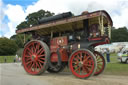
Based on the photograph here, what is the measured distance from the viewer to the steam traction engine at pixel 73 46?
20.1ft

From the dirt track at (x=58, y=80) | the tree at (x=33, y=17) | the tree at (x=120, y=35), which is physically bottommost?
the dirt track at (x=58, y=80)

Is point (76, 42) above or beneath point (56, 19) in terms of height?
beneath

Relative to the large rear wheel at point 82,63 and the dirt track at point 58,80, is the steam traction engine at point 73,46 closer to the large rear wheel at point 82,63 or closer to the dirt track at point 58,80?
the large rear wheel at point 82,63

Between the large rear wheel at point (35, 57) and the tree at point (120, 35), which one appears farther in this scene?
the tree at point (120, 35)

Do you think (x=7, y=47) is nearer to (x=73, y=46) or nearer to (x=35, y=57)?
(x=35, y=57)

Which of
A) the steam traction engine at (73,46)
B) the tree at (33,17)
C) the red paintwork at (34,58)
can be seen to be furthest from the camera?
the tree at (33,17)

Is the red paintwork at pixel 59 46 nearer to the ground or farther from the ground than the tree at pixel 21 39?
nearer to the ground

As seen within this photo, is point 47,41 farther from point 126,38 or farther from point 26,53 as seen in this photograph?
point 126,38

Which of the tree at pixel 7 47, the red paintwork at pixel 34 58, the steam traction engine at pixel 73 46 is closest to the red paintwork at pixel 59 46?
the steam traction engine at pixel 73 46

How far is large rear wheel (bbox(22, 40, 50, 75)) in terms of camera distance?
713cm

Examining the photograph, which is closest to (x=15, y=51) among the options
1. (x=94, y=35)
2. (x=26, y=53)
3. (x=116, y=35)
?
(x=26, y=53)

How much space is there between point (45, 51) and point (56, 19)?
5.56 feet

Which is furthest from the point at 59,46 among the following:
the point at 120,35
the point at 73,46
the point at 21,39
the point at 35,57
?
the point at 120,35

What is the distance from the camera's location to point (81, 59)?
618cm
